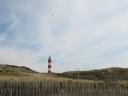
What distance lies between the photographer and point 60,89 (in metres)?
17.0

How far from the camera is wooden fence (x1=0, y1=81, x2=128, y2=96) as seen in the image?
15.7 m

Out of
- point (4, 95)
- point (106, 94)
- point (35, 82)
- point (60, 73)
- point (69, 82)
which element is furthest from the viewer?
point (60, 73)

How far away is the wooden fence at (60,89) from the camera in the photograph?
1574 centimetres

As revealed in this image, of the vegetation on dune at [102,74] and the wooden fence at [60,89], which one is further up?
the vegetation on dune at [102,74]

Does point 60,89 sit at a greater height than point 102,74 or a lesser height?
lesser

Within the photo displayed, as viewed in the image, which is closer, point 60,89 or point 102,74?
point 60,89

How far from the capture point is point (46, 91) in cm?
1653

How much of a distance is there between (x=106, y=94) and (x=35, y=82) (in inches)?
176

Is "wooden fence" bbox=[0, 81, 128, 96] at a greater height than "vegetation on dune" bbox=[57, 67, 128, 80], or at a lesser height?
lesser

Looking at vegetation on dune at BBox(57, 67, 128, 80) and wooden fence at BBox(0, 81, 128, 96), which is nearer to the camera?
wooden fence at BBox(0, 81, 128, 96)

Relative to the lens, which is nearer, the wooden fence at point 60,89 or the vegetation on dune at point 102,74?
the wooden fence at point 60,89

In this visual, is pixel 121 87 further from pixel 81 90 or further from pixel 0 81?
pixel 0 81

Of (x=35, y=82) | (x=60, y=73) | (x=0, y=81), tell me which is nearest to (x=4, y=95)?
(x=0, y=81)

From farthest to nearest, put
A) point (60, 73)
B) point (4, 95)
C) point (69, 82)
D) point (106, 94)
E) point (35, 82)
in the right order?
Answer: point (60, 73) < point (106, 94) < point (69, 82) < point (35, 82) < point (4, 95)
